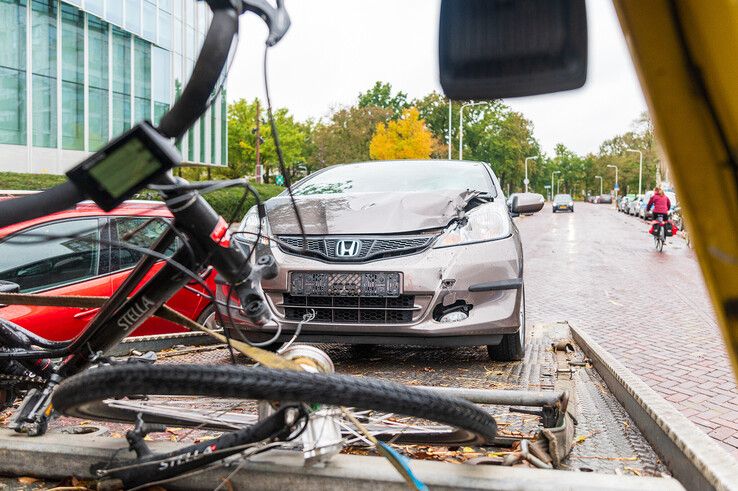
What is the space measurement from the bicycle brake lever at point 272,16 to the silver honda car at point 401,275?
7.88 feet

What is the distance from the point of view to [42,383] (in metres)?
2.43

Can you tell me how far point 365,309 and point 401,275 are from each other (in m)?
0.30

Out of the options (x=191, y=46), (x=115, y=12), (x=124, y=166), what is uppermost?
(x=115, y=12)

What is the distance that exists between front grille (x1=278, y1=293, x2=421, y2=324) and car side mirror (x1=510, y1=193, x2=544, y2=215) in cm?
162

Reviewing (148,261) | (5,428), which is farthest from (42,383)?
(148,261)

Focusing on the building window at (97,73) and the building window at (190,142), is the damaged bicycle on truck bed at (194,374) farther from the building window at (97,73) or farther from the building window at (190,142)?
the building window at (97,73)

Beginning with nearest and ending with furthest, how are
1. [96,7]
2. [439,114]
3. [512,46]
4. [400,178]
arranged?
[512,46], [400,178], [439,114], [96,7]

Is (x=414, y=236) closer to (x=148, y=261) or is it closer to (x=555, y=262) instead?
(x=148, y=261)

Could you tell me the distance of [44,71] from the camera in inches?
890

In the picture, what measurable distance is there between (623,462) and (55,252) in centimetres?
369

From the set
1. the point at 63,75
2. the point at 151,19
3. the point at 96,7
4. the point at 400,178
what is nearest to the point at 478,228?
the point at 400,178

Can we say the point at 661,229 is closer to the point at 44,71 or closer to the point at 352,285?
the point at 352,285

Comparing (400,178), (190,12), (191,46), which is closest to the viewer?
(191,46)

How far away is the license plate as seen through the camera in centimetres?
393
